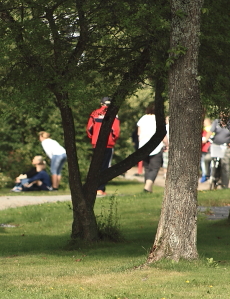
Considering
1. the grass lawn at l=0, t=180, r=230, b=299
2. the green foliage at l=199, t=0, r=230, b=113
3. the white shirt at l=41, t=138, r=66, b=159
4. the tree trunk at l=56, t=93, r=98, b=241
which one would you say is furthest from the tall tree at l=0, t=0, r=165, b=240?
the white shirt at l=41, t=138, r=66, b=159

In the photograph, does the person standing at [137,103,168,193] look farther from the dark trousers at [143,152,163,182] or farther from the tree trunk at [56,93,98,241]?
the tree trunk at [56,93,98,241]

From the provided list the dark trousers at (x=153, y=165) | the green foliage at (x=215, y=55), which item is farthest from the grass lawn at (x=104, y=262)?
the green foliage at (x=215, y=55)

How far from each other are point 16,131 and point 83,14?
1392cm

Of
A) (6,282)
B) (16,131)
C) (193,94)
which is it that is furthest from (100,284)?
(16,131)

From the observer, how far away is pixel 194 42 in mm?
8969

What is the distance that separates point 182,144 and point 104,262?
210cm

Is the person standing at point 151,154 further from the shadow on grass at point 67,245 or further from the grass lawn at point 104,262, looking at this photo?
the shadow on grass at point 67,245

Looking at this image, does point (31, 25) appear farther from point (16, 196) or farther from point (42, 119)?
point (42, 119)

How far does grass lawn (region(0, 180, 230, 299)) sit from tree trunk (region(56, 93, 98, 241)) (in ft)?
0.71

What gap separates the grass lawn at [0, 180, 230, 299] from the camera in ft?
24.7

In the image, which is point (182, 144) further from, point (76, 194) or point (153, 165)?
point (153, 165)

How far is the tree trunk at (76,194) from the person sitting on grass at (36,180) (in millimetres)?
9108

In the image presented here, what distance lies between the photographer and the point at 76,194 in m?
11.3

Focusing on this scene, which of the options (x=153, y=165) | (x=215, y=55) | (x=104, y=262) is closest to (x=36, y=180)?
(x=153, y=165)
